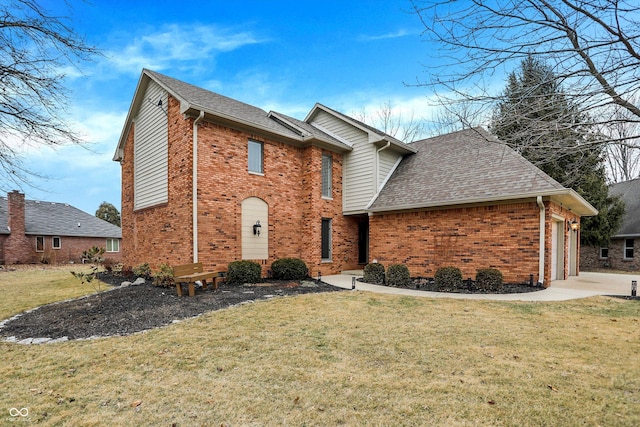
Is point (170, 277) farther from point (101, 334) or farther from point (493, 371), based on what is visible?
point (493, 371)

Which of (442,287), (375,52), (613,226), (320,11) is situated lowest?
(442,287)

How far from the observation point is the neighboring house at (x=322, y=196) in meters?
10.4

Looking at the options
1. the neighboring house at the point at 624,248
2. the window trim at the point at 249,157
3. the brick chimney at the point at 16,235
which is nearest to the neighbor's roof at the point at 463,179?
the window trim at the point at 249,157

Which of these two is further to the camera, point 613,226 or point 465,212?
point 613,226

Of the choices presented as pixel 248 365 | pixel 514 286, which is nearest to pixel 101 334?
pixel 248 365

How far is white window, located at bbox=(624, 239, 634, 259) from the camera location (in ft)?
63.2

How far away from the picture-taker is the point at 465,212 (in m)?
11.1

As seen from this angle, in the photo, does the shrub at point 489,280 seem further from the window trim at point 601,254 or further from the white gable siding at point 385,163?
the window trim at point 601,254

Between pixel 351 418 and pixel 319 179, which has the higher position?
pixel 319 179

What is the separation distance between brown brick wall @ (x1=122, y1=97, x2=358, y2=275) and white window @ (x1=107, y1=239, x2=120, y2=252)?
57.5ft

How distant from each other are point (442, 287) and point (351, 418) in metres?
7.94

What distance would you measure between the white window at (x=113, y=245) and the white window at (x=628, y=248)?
38752mm

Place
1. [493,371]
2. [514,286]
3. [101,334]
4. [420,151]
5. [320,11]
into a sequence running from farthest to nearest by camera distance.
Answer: [420,151]
[514,286]
[320,11]
[101,334]
[493,371]

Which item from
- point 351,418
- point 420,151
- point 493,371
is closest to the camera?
point 351,418
